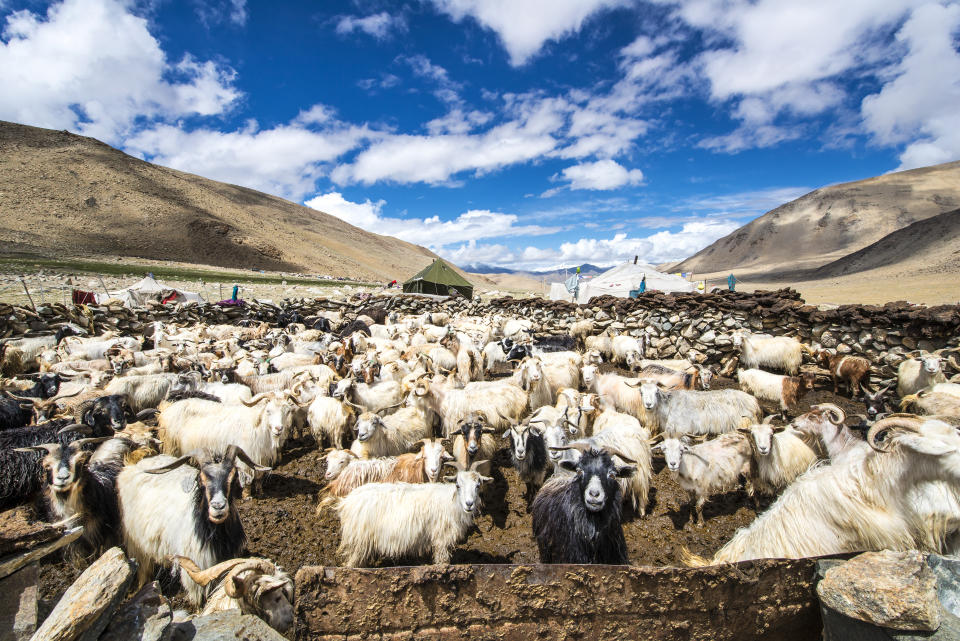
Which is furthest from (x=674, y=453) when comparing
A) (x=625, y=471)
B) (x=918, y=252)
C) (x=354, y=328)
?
(x=918, y=252)

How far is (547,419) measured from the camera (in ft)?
21.5

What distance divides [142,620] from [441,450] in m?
3.47

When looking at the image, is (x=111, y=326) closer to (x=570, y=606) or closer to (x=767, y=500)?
(x=570, y=606)

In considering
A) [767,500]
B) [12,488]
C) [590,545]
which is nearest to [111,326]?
[12,488]

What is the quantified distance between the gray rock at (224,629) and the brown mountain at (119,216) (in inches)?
2260

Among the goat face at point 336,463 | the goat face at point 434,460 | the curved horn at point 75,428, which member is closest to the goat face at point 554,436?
the goat face at point 434,460

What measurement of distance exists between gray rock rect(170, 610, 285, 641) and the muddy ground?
2163 mm

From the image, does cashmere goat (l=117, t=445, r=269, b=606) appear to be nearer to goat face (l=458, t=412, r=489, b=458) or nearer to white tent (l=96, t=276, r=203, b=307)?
goat face (l=458, t=412, r=489, b=458)

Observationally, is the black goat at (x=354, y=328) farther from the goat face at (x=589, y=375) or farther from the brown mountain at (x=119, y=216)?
the brown mountain at (x=119, y=216)

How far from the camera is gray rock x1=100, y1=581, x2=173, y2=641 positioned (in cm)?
209

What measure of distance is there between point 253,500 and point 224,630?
4.05 meters

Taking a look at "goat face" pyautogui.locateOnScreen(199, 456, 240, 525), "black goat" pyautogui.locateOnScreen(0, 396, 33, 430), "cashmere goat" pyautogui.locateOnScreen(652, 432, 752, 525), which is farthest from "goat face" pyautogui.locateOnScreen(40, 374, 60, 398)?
"cashmere goat" pyautogui.locateOnScreen(652, 432, 752, 525)

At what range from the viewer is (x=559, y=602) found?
2287 mm

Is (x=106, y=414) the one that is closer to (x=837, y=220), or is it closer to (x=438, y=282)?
(x=438, y=282)
